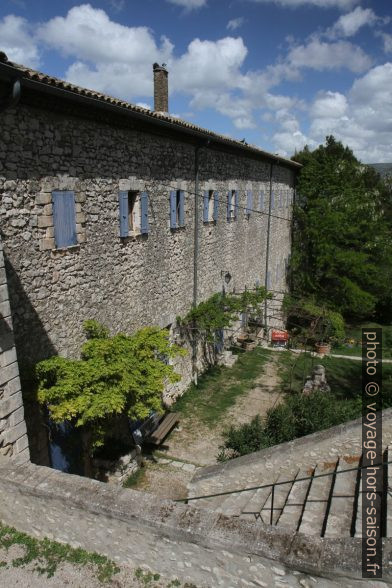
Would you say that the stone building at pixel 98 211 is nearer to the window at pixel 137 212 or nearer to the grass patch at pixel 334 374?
the window at pixel 137 212

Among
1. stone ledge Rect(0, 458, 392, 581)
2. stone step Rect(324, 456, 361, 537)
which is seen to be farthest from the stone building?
stone step Rect(324, 456, 361, 537)

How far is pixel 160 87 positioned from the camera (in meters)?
12.7

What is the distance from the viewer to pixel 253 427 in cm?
853

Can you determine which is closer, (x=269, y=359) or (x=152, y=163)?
(x=152, y=163)

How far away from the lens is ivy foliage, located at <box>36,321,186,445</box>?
5.90m

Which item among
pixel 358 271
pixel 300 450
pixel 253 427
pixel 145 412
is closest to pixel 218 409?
pixel 253 427

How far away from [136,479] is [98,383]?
Result: 2.76 metres

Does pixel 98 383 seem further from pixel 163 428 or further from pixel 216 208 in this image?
pixel 216 208

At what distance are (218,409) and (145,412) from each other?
4.86m

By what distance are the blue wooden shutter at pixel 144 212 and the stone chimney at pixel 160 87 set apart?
204 inches

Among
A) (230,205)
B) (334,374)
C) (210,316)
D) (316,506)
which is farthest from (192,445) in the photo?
(230,205)

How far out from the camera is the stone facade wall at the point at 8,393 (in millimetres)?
5066

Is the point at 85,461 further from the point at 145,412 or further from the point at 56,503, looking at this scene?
the point at 56,503

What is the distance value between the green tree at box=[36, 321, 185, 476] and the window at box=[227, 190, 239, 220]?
7.67 meters
